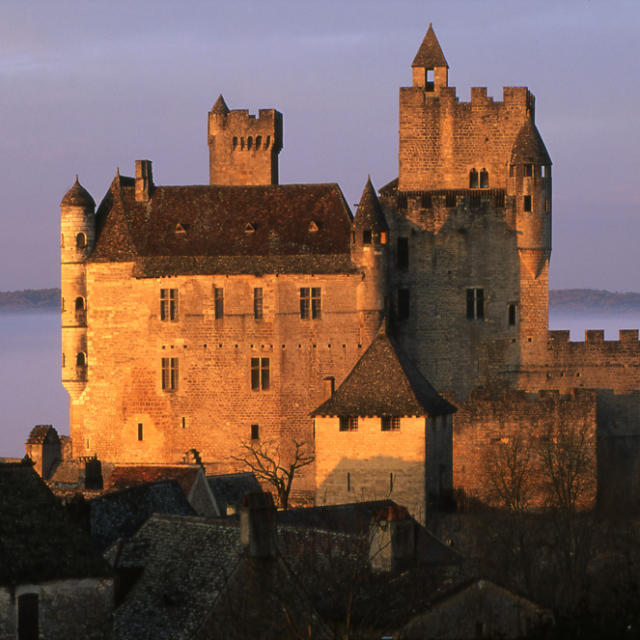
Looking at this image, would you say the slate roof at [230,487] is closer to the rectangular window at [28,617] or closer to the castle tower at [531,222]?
the castle tower at [531,222]

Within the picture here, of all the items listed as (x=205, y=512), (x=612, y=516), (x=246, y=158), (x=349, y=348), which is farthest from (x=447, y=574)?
(x=246, y=158)

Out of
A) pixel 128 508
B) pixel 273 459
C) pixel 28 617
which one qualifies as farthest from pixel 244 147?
pixel 28 617

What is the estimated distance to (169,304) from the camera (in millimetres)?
60281

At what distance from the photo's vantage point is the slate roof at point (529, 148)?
6072 centimetres

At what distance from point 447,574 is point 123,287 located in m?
28.8

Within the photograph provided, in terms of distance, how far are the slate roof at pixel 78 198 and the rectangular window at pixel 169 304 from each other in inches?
167

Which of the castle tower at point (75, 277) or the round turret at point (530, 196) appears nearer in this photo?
the round turret at point (530, 196)

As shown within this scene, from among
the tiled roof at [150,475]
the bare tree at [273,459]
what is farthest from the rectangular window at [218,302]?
the tiled roof at [150,475]

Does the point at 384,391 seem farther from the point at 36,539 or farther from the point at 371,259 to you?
the point at 36,539

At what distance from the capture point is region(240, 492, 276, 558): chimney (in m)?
33.1

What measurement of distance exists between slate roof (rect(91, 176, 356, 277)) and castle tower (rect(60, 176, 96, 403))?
0.56 metres

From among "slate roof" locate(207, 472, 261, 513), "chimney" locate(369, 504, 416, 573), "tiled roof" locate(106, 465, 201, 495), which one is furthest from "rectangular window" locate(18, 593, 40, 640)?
"slate roof" locate(207, 472, 261, 513)

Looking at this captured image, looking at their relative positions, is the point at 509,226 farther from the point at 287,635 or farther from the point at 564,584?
the point at 287,635

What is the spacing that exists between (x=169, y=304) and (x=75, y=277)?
3.80 m
